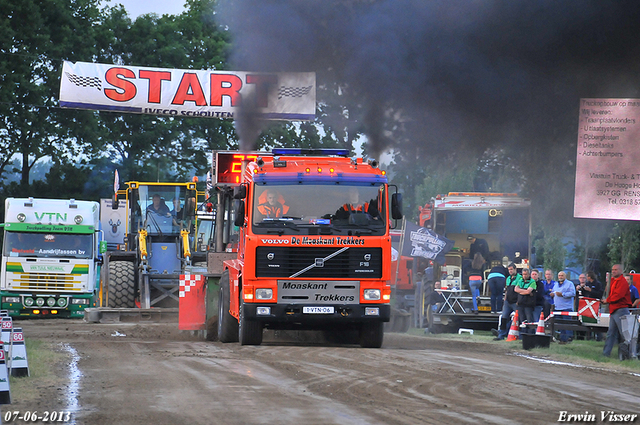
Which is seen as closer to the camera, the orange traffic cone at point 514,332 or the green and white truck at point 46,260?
the orange traffic cone at point 514,332

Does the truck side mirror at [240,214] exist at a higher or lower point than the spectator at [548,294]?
higher

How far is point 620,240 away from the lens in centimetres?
4000

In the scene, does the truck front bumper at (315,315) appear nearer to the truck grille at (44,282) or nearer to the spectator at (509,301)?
the spectator at (509,301)

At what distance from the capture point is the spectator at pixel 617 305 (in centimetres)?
1412

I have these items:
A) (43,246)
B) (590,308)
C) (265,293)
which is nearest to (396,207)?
(265,293)

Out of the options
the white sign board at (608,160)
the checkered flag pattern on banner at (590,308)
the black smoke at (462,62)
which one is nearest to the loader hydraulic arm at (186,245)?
the black smoke at (462,62)

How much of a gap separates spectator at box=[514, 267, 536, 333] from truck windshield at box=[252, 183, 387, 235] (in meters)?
5.54

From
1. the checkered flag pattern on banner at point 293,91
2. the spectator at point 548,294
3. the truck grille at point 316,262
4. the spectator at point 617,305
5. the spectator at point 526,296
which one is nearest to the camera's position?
the truck grille at point 316,262

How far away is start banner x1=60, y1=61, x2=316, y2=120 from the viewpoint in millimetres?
23656

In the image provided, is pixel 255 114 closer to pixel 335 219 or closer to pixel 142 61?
pixel 335 219

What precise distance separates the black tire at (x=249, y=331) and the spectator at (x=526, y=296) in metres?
6.28

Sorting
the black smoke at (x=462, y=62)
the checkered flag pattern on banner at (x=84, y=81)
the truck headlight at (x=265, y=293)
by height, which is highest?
the checkered flag pattern on banner at (x=84, y=81)

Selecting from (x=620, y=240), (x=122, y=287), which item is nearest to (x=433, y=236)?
(x=122, y=287)

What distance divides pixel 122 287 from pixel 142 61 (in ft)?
70.6
